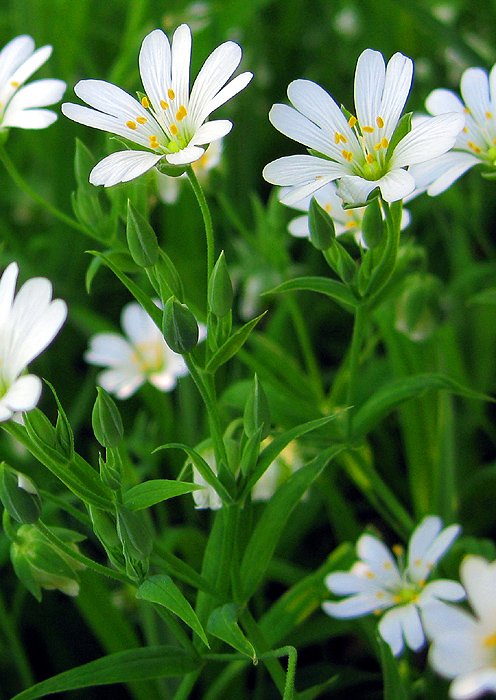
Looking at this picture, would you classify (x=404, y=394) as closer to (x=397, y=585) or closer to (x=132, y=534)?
(x=397, y=585)

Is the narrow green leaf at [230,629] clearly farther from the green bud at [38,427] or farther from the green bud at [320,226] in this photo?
the green bud at [320,226]

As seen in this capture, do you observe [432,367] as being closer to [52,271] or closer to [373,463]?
[373,463]

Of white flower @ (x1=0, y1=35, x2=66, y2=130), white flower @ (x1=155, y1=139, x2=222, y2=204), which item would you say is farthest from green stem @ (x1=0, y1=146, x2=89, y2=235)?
white flower @ (x1=155, y1=139, x2=222, y2=204)

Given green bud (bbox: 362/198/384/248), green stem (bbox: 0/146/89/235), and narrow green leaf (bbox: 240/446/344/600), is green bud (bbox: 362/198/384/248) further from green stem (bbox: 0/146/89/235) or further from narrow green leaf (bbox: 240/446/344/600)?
green stem (bbox: 0/146/89/235)

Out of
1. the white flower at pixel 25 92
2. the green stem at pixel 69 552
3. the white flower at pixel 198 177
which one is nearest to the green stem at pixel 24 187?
the white flower at pixel 25 92

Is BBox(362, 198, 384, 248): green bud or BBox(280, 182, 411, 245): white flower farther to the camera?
BBox(280, 182, 411, 245): white flower

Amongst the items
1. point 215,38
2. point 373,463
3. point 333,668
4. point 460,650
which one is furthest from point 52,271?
point 460,650
